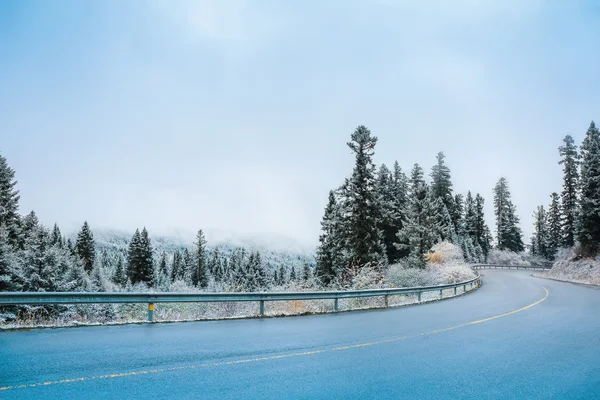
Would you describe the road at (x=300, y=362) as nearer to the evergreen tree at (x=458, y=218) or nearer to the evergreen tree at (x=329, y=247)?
the evergreen tree at (x=329, y=247)

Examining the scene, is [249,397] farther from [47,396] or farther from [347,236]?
[347,236]

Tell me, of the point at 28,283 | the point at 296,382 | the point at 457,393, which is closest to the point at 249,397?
the point at 296,382

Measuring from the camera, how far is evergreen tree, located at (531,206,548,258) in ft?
292

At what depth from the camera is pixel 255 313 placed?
14.8 metres

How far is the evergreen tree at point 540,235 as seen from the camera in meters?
89.0

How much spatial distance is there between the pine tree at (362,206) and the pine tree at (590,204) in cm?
2544

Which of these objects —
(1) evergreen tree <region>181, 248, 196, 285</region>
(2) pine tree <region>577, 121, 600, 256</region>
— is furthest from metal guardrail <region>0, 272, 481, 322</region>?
(1) evergreen tree <region>181, 248, 196, 285</region>

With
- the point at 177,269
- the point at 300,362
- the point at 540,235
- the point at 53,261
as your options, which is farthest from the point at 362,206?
the point at 177,269

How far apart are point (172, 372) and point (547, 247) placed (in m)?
98.9

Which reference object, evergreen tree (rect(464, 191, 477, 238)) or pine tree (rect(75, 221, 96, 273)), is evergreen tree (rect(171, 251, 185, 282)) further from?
evergreen tree (rect(464, 191, 477, 238))

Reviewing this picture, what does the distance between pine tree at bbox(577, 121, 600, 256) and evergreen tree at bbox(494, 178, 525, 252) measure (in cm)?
4723

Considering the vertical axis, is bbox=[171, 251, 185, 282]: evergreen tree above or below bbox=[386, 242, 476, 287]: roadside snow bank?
below

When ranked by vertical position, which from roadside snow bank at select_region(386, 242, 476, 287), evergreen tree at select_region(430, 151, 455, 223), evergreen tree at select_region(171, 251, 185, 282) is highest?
evergreen tree at select_region(430, 151, 455, 223)

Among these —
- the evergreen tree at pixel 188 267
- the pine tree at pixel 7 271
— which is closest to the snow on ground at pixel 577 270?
the pine tree at pixel 7 271
